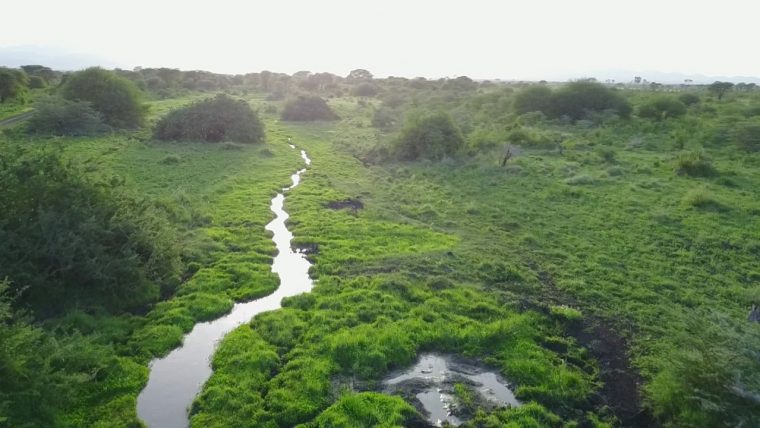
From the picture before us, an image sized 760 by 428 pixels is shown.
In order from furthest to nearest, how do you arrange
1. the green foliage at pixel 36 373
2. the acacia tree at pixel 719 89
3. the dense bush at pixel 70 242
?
1. the acacia tree at pixel 719 89
2. the dense bush at pixel 70 242
3. the green foliage at pixel 36 373

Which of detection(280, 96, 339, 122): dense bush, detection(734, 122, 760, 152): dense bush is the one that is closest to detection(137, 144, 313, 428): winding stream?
detection(734, 122, 760, 152): dense bush

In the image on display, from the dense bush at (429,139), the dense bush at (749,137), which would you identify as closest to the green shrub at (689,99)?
the dense bush at (749,137)

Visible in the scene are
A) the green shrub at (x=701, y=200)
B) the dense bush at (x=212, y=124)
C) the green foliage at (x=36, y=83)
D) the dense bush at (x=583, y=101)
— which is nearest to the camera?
the green shrub at (x=701, y=200)

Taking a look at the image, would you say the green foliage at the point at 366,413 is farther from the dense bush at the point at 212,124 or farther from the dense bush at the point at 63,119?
the dense bush at the point at 63,119

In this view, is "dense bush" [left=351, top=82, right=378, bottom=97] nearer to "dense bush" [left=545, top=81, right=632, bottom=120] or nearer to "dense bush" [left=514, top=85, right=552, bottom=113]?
"dense bush" [left=514, top=85, right=552, bottom=113]

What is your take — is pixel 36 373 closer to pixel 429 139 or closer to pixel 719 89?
pixel 429 139

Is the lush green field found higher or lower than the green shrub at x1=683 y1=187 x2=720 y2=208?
lower

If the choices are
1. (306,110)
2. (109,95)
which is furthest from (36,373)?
(306,110)
